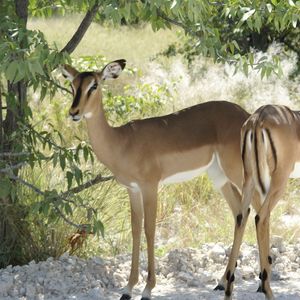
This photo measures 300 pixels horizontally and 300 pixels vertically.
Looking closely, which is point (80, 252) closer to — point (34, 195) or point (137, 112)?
point (34, 195)

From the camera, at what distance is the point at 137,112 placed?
10.5 meters

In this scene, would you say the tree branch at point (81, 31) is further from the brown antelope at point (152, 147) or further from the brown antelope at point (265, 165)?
the brown antelope at point (265, 165)

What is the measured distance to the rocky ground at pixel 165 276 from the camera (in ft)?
20.6

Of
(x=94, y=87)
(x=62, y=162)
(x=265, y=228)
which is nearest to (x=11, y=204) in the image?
(x=62, y=162)

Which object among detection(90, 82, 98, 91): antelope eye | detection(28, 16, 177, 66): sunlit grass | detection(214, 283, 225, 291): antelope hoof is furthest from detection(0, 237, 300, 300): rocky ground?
detection(28, 16, 177, 66): sunlit grass

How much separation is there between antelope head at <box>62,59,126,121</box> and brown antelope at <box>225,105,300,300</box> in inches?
43.1

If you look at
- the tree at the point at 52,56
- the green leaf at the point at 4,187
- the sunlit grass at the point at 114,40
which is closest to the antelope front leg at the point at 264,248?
the tree at the point at 52,56

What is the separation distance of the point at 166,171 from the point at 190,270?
0.92 meters

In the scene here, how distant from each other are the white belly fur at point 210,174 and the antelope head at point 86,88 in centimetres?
87

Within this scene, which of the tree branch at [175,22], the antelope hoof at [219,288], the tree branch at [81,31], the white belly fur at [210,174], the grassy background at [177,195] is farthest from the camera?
the grassy background at [177,195]

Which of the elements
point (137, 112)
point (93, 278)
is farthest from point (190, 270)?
point (137, 112)

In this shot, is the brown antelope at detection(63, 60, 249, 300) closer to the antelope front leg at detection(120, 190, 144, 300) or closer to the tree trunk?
the antelope front leg at detection(120, 190, 144, 300)

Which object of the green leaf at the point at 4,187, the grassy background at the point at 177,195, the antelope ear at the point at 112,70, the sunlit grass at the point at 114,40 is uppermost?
the antelope ear at the point at 112,70

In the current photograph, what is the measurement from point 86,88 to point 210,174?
145 cm
